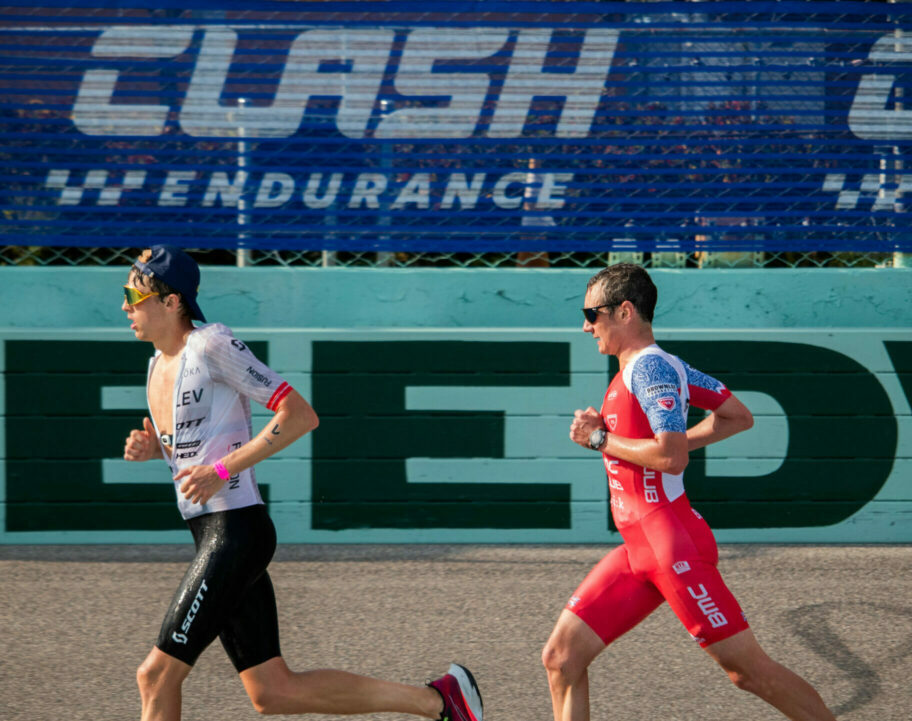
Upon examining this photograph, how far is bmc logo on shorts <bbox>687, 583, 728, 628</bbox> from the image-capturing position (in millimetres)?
3416

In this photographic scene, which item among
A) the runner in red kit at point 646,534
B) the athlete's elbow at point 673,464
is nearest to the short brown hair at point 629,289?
the runner in red kit at point 646,534

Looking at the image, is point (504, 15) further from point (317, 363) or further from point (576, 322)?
point (317, 363)

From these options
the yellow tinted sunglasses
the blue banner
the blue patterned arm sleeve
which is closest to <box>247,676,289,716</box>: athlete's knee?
the yellow tinted sunglasses

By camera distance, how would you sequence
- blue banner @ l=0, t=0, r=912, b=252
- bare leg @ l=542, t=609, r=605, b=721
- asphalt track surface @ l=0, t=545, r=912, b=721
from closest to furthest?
bare leg @ l=542, t=609, r=605, b=721 → asphalt track surface @ l=0, t=545, r=912, b=721 → blue banner @ l=0, t=0, r=912, b=252

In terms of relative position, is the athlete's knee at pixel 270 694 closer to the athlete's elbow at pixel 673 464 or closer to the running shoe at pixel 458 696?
the running shoe at pixel 458 696

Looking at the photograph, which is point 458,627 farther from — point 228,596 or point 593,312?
point 593,312

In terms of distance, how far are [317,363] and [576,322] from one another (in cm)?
186

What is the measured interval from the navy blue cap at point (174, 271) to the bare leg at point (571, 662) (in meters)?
1.59

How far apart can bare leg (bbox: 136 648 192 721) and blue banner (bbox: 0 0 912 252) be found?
4766 mm

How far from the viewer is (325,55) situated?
7.81m

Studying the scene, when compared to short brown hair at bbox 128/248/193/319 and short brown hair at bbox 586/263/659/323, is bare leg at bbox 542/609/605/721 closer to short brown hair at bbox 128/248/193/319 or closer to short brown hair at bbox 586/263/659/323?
short brown hair at bbox 586/263/659/323

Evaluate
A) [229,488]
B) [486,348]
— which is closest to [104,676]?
[229,488]

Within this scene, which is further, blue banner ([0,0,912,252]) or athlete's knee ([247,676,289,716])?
blue banner ([0,0,912,252])

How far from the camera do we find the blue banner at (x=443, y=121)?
25.7ft
